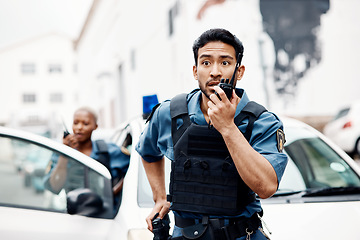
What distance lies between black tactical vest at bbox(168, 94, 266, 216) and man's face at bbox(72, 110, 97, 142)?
5.14ft

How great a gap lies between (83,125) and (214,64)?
172cm

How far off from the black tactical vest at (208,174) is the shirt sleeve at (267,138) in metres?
0.02

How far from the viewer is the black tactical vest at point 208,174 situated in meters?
1.50

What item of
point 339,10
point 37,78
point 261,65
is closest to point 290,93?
point 261,65

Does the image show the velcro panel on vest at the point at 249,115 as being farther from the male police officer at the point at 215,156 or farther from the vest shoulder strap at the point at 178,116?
the vest shoulder strap at the point at 178,116

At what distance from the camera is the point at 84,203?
2.15 meters

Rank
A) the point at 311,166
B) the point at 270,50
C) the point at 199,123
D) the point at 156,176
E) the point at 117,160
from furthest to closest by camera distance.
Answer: the point at 270,50, the point at 311,166, the point at 117,160, the point at 156,176, the point at 199,123

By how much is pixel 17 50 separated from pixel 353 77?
116 feet

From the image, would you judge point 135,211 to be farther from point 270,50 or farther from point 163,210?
point 270,50

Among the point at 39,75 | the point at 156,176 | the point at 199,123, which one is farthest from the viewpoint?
the point at 39,75

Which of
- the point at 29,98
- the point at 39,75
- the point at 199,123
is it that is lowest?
the point at 199,123

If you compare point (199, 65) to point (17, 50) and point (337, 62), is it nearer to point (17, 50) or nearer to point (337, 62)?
point (337, 62)

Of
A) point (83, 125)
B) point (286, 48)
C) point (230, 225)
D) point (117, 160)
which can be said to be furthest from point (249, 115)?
point (286, 48)

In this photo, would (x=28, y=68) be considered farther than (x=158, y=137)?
Yes
